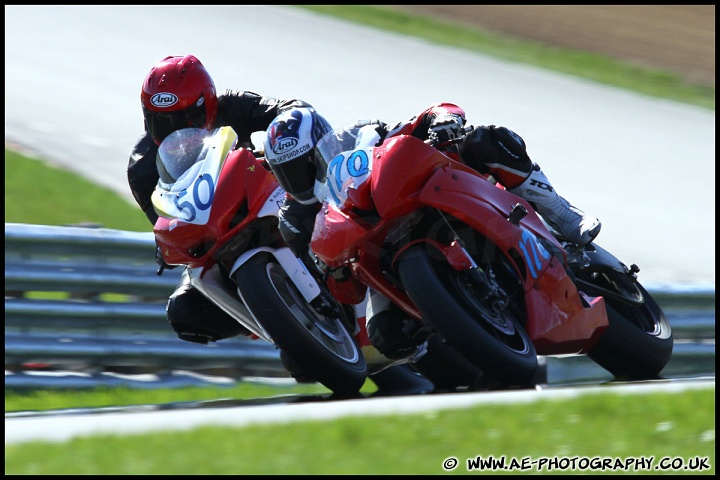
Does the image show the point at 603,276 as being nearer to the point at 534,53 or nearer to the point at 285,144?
the point at 285,144

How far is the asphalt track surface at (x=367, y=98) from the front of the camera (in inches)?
388

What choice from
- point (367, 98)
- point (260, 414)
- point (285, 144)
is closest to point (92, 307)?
point (285, 144)

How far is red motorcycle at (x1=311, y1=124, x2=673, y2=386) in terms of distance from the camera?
15.1 feet

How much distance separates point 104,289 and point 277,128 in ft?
6.32

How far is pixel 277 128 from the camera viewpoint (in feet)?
17.3

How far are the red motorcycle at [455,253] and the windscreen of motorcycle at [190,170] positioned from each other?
22.0 inches

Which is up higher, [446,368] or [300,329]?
[300,329]

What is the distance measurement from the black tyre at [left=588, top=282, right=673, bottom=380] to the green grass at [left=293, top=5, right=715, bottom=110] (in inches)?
300

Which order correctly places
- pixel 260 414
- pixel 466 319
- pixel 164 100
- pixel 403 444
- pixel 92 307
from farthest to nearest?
pixel 92 307, pixel 164 100, pixel 466 319, pixel 260 414, pixel 403 444

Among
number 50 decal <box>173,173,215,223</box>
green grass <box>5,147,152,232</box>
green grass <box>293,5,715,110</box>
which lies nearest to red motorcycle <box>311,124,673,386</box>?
number 50 decal <box>173,173,215,223</box>

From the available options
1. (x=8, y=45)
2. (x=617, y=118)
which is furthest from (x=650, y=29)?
(x=8, y=45)

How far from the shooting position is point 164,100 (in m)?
5.80

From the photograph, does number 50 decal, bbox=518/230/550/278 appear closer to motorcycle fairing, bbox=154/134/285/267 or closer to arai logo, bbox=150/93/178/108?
motorcycle fairing, bbox=154/134/285/267

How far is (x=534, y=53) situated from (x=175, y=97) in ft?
30.4
